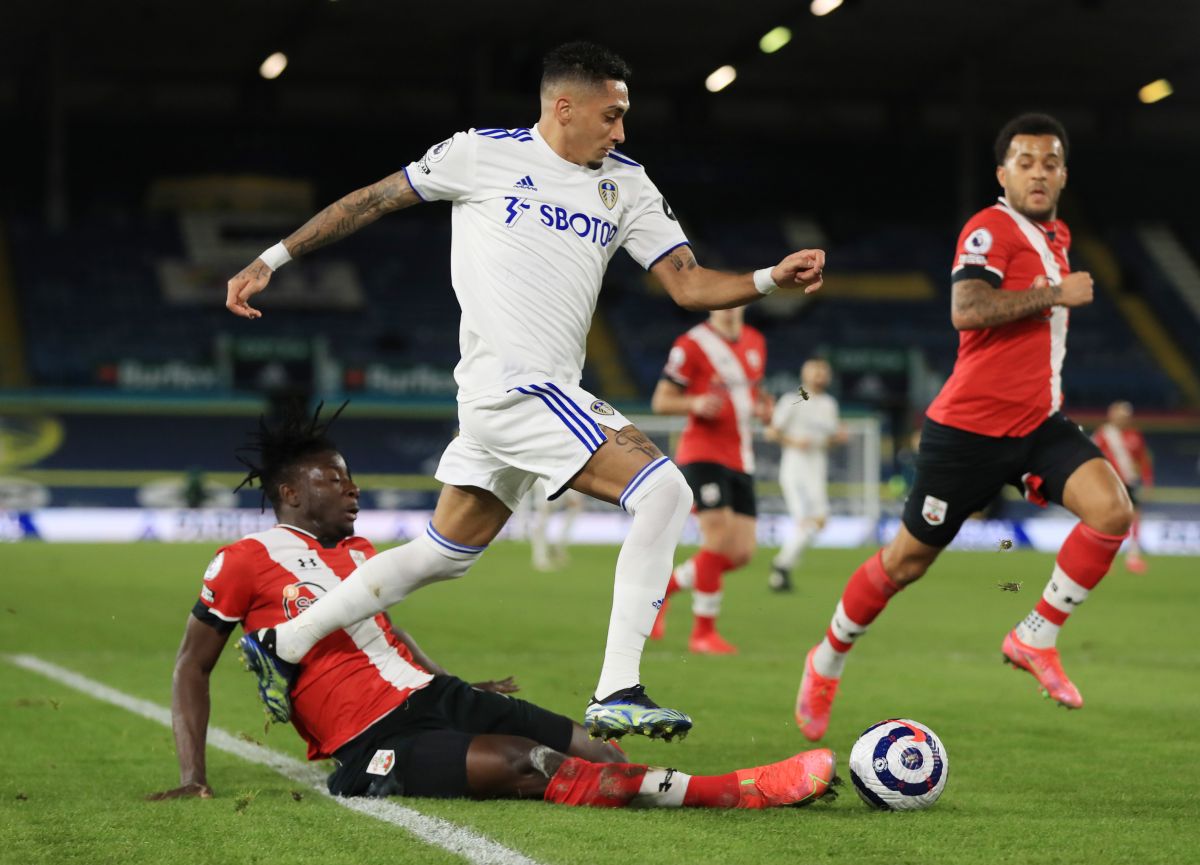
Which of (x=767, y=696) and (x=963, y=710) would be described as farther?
(x=767, y=696)

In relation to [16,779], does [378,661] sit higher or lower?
higher

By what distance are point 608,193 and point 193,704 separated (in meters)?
2.05

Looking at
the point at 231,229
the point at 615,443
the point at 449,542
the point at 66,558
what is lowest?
the point at 66,558

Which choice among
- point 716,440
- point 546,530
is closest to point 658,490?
point 716,440

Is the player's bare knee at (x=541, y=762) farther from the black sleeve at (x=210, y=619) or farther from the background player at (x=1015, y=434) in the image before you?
the background player at (x=1015, y=434)

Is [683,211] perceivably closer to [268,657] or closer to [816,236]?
[816,236]

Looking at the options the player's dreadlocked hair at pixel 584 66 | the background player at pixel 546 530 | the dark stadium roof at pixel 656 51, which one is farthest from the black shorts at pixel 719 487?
the dark stadium roof at pixel 656 51

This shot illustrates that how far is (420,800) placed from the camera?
16.5ft

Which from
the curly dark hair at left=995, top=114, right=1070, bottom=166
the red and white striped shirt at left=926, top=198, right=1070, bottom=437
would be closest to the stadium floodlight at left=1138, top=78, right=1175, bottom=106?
the curly dark hair at left=995, top=114, right=1070, bottom=166

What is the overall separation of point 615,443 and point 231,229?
1297 inches

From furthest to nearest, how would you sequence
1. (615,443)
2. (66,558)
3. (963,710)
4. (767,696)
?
(66,558)
(767,696)
(963,710)
(615,443)

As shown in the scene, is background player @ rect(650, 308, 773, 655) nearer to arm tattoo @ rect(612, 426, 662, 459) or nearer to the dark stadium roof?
arm tattoo @ rect(612, 426, 662, 459)

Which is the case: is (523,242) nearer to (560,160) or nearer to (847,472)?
(560,160)

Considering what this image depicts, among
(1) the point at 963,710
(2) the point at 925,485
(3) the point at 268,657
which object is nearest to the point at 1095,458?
(2) the point at 925,485
